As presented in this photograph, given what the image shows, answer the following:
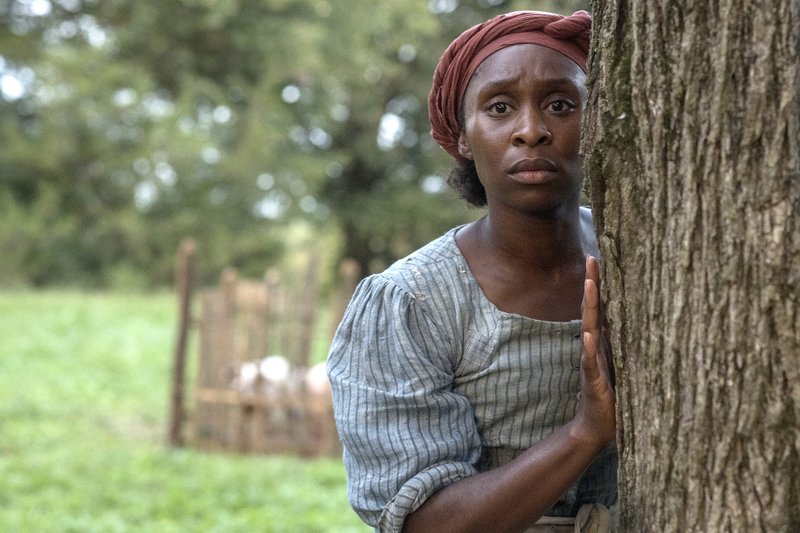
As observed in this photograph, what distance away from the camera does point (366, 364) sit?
86.1 inches

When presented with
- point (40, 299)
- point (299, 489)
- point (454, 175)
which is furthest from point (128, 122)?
point (454, 175)

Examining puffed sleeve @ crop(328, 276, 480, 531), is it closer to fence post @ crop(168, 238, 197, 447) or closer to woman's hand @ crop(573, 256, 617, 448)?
woman's hand @ crop(573, 256, 617, 448)

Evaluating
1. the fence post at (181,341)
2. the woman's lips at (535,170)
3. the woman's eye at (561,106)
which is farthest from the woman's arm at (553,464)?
the fence post at (181,341)

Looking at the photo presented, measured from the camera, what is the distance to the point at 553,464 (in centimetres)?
196

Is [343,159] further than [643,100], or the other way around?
[343,159]

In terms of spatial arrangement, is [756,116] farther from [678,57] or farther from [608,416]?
[608,416]

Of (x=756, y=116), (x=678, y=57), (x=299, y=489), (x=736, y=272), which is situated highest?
(x=678, y=57)

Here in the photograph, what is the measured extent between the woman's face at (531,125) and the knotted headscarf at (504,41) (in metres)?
0.02

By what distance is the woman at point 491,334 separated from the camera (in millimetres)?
2064

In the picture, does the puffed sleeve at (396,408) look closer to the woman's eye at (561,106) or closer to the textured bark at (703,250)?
the textured bark at (703,250)

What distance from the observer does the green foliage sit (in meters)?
17.9

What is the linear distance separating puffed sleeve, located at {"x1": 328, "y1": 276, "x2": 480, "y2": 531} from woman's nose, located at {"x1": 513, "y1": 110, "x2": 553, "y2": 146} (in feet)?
1.30

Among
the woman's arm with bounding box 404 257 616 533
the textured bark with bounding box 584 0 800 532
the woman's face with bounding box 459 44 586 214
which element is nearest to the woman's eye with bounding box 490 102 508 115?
the woman's face with bounding box 459 44 586 214

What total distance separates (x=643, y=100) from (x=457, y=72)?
552 mm
